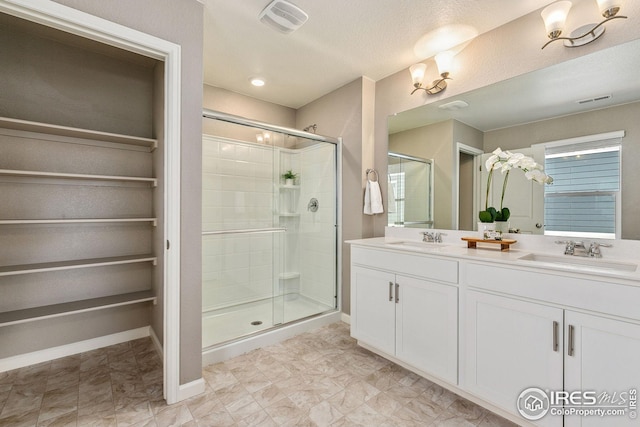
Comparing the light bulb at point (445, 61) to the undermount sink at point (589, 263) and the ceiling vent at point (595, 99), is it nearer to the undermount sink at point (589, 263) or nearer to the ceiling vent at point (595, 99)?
the ceiling vent at point (595, 99)

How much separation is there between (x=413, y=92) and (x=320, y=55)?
0.87 metres

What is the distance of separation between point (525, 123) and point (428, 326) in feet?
4.99

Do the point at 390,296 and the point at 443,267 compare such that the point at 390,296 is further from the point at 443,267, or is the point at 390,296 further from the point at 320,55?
the point at 320,55

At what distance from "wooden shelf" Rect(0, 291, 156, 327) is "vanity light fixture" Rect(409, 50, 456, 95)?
2.85 m

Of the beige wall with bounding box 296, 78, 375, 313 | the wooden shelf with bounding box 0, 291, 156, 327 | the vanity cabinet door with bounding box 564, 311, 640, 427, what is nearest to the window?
the vanity cabinet door with bounding box 564, 311, 640, 427

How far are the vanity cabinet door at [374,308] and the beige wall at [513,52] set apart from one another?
1540mm

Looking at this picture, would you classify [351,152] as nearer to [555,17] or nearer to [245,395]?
[555,17]

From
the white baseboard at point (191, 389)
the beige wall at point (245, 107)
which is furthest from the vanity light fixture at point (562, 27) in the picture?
the white baseboard at point (191, 389)

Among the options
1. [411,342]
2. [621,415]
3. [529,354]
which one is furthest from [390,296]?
[621,415]

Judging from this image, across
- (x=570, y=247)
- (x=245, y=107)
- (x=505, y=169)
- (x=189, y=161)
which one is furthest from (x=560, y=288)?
(x=245, y=107)

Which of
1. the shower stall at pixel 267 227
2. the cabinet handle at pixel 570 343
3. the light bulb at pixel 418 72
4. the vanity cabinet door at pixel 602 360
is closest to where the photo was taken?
the vanity cabinet door at pixel 602 360

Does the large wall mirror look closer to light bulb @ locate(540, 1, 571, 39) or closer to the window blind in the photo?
the window blind

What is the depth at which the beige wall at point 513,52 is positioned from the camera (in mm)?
1575

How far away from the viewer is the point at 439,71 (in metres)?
2.24
